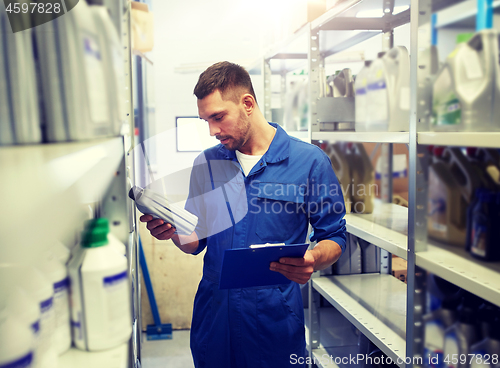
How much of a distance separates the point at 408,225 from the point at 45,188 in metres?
1.25

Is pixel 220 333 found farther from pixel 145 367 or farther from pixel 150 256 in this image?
pixel 150 256

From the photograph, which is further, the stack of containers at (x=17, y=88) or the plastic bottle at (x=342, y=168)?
the plastic bottle at (x=342, y=168)

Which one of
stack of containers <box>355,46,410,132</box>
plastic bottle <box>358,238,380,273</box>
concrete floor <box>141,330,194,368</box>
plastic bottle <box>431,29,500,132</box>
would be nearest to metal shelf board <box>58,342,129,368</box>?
plastic bottle <box>431,29,500,132</box>

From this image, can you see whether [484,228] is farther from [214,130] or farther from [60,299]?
[60,299]

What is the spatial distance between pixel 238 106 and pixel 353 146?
0.98m

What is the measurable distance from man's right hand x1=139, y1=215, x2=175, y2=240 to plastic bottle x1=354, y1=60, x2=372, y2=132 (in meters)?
1.13

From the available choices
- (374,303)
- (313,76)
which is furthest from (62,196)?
(313,76)

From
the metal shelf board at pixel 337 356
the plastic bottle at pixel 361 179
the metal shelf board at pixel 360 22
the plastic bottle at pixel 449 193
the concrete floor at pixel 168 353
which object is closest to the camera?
the plastic bottle at pixel 449 193

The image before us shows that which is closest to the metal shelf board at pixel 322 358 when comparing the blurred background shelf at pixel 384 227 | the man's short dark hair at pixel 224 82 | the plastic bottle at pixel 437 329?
the blurred background shelf at pixel 384 227

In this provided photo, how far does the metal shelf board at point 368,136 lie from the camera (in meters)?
1.38

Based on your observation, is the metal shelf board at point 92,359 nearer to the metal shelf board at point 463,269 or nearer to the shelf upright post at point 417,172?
the metal shelf board at point 463,269

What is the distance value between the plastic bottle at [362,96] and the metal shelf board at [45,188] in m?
1.64

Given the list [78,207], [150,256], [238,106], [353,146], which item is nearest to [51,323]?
[78,207]

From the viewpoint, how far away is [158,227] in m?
1.29
